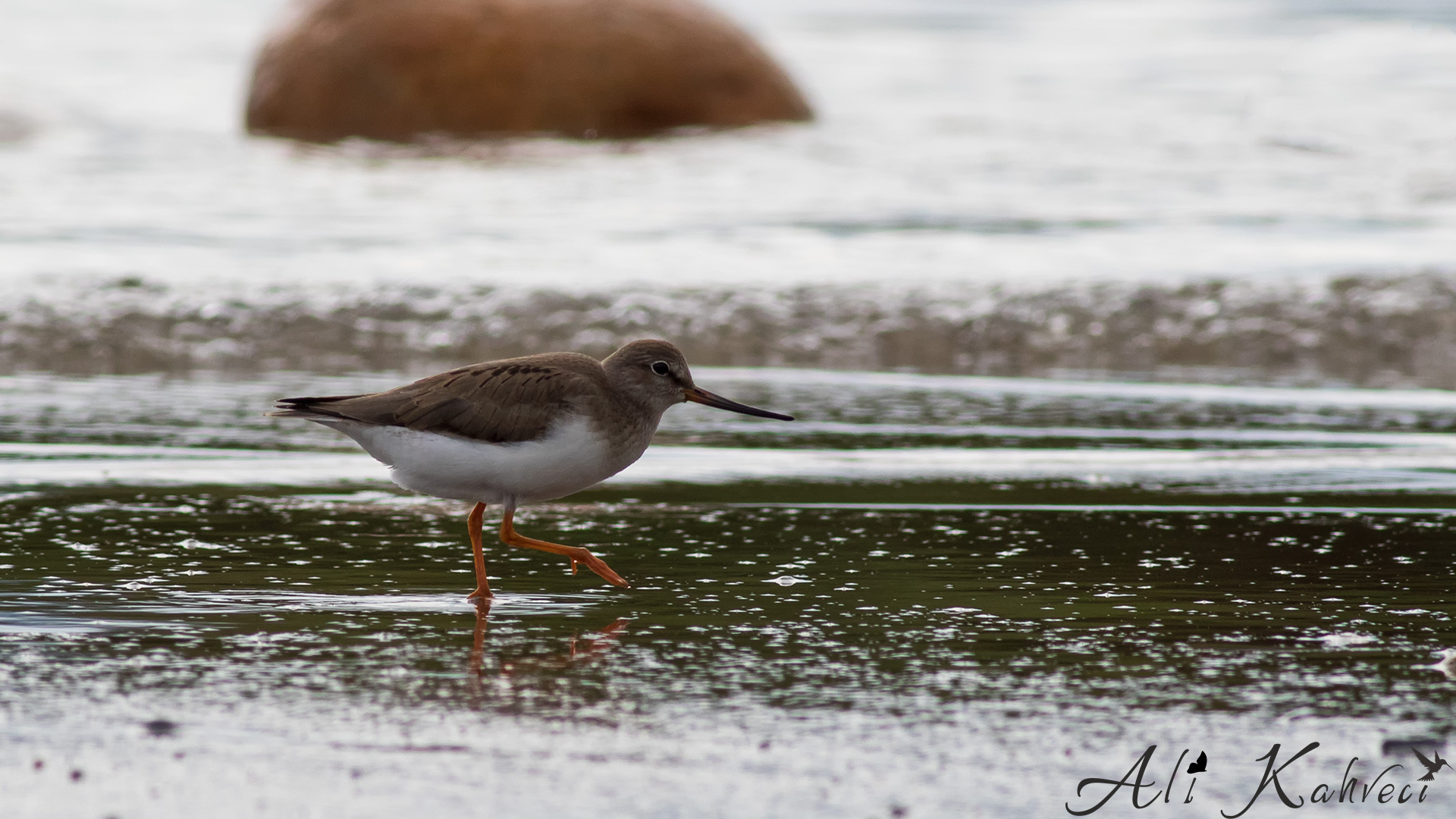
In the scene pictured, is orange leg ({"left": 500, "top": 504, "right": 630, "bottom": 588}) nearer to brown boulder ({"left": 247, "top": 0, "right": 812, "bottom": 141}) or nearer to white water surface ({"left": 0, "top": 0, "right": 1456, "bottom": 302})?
white water surface ({"left": 0, "top": 0, "right": 1456, "bottom": 302})

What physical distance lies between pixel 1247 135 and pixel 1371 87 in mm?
3518

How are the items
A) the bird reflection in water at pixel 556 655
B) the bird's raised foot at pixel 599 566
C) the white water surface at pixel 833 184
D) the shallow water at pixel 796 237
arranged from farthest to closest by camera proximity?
the white water surface at pixel 833 184
the shallow water at pixel 796 237
the bird's raised foot at pixel 599 566
the bird reflection in water at pixel 556 655

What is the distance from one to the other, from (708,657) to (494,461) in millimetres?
862

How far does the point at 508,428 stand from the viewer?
3695mm

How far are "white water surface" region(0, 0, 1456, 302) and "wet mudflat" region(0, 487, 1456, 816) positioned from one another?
13.8 ft

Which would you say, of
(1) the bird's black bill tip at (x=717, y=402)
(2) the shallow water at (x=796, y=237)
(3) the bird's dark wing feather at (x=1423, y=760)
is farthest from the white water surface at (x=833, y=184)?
(3) the bird's dark wing feather at (x=1423, y=760)

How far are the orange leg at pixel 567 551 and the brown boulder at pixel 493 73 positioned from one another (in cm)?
1072

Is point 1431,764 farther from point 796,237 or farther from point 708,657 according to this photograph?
point 796,237

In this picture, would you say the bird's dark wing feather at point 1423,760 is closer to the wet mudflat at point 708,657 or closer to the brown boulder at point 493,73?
the wet mudflat at point 708,657

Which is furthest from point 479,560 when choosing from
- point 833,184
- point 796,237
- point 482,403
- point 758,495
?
point 833,184

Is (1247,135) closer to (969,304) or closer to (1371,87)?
(1371,87)

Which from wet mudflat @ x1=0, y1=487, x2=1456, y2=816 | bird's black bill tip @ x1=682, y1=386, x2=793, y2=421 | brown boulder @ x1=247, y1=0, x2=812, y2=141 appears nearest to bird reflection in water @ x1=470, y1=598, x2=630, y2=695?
wet mudflat @ x1=0, y1=487, x2=1456, y2=816

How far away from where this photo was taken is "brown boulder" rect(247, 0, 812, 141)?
14.3 metres

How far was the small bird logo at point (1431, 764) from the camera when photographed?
7.88ft
